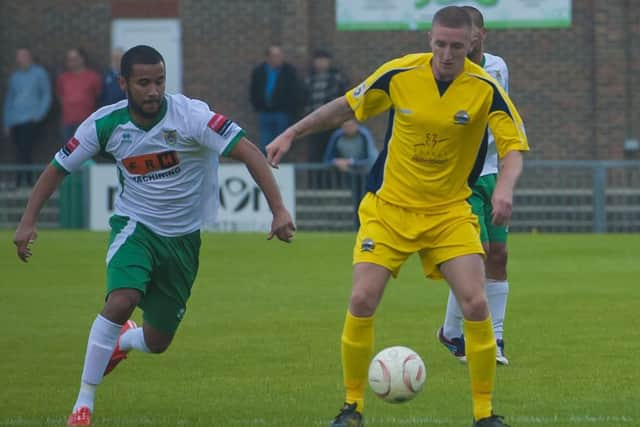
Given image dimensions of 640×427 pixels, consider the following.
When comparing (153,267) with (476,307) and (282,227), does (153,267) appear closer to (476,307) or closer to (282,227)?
(282,227)

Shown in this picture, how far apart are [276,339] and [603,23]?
51.3ft

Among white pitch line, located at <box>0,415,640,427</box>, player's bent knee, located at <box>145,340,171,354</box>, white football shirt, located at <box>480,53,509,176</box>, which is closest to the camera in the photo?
white pitch line, located at <box>0,415,640,427</box>

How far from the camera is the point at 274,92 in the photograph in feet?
79.9

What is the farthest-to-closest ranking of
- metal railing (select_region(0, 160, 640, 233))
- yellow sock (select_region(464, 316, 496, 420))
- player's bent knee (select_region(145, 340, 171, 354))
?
metal railing (select_region(0, 160, 640, 233)) → player's bent knee (select_region(145, 340, 171, 354)) → yellow sock (select_region(464, 316, 496, 420))

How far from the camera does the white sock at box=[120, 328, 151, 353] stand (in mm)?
8469

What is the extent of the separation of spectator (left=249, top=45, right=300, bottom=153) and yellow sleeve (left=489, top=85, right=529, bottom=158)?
16.8m

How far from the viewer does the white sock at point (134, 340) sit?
847 cm

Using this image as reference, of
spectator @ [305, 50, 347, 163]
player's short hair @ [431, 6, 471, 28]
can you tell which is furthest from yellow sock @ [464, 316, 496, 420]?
spectator @ [305, 50, 347, 163]

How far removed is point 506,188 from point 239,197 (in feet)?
48.3

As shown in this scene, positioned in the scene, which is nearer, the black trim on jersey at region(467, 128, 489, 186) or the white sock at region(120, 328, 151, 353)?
the black trim on jersey at region(467, 128, 489, 186)

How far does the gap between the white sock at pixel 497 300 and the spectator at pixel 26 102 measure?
16.8 metres

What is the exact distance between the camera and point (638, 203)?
72.2 ft

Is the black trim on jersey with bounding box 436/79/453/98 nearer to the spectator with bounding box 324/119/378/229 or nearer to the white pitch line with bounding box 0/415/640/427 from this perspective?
the white pitch line with bounding box 0/415/640/427

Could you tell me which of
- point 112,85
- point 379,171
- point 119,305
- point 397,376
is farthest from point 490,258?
point 112,85
